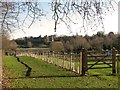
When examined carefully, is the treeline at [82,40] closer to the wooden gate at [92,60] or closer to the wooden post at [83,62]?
the wooden post at [83,62]

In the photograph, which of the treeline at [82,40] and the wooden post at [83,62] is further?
the wooden post at [83,62]

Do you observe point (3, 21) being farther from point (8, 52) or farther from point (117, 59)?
point (8, 52)

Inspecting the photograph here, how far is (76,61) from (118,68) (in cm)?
270

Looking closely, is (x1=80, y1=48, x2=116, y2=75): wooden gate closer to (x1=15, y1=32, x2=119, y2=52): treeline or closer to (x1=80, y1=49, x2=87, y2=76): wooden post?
(x1=80, y1=49, x2=87, y2=76): wooden post

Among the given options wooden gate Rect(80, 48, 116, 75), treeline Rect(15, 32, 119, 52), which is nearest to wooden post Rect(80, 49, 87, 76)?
wooden gate Rect(80, 48, 116, 75)

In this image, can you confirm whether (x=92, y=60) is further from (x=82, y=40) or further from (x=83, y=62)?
(x=82, y=40)

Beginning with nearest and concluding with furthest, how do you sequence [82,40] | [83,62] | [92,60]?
[82,40]
[83,62]
[92,60]

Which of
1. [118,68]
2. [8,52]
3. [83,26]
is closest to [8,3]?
[83,26]

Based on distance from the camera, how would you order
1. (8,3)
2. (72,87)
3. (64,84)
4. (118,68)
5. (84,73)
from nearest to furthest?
1. (8,3)
2. (72,87)
3. (64,84)
4. (84,73)
5. (118,68)

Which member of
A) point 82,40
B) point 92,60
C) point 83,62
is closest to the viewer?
point 82,40

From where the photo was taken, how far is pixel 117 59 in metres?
17.3

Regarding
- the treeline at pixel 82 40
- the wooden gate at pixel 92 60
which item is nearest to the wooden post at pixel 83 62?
the wooden gate at pixel 92 60

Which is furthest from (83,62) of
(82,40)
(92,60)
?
(82,40)

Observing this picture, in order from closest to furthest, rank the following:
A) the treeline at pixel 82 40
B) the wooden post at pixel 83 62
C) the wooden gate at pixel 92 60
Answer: the treeline at pixel 82 40 → the wooden post at pixel 83 62 → the wooden gate at pixel 92 60
